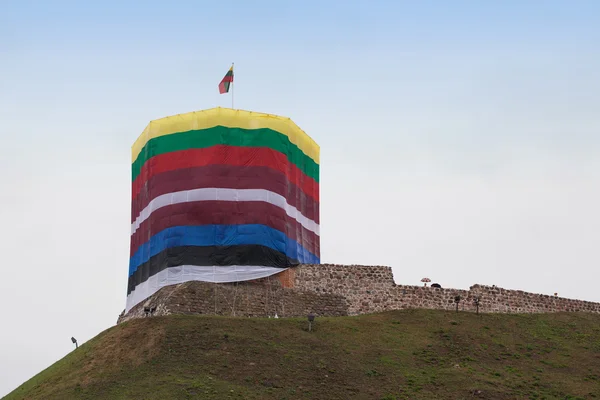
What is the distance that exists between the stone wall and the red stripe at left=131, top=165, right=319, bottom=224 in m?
5.11

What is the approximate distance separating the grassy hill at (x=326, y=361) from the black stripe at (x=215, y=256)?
4.38 m

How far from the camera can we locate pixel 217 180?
207 feet

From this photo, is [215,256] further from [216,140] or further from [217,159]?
[216,140]

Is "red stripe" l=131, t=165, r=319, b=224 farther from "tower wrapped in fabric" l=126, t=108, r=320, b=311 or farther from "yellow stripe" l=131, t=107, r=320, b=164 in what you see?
"yellow stripe" l=131, t=107, r=320, b=164

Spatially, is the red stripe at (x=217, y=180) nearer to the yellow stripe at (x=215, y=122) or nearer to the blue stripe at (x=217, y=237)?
the blue stripe at (x=217, y=237)

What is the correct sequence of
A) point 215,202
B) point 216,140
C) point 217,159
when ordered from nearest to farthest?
point 215,202
point 217,159
point 216,140

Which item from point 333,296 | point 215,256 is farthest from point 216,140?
point 333,296

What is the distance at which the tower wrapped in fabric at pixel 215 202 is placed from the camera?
6209 cm

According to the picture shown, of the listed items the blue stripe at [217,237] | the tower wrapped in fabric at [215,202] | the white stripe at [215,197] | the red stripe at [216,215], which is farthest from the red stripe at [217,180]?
the blue stripe at [217,237]

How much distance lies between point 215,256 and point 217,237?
3.61 ft

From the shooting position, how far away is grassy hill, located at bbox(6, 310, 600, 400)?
171 ft

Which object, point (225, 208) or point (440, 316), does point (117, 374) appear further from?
point (440, 316)

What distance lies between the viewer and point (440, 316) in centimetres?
6266

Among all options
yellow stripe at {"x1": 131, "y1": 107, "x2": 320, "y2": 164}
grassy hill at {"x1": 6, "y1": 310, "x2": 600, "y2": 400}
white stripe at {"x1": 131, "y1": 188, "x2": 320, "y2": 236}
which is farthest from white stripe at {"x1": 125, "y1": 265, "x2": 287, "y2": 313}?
yellow stripe at {"x1": 131, "y1": 107, "x2": 320, "y2": 164}
